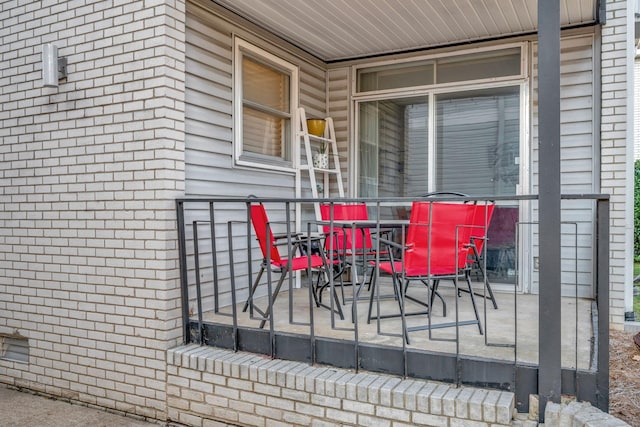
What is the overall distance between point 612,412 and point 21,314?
3921 mm

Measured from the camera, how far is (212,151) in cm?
368

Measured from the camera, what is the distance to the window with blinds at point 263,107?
406cm

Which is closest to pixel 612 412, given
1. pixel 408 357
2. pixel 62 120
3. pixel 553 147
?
pixel 408 357

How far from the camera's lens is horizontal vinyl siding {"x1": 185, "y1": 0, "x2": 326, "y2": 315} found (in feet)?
11.4

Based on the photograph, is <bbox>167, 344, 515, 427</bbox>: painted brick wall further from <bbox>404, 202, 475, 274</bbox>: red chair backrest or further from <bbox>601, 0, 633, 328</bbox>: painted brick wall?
<bbox>601, 0, 633, 328</bbox>: painted brick wall

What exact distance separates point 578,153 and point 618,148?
0.37m

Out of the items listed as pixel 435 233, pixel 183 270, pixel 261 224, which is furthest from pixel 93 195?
pixel 435 233

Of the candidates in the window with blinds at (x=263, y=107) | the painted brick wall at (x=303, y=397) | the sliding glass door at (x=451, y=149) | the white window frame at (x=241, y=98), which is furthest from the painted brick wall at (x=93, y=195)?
the sliding glass door at (x=451, y=149)

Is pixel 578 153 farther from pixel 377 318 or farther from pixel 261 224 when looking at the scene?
pixel 261 224

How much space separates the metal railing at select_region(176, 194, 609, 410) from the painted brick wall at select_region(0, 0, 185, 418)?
27 cm

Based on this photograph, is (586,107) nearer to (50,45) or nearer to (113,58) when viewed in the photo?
(113,58)

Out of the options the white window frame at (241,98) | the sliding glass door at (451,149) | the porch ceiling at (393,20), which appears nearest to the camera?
the porch ceiling at (393,20)

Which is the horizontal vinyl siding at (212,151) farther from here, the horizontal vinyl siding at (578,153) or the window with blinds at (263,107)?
the horizontal vinyl siding at (578,153)

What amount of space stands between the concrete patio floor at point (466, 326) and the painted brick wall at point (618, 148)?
37 cm
